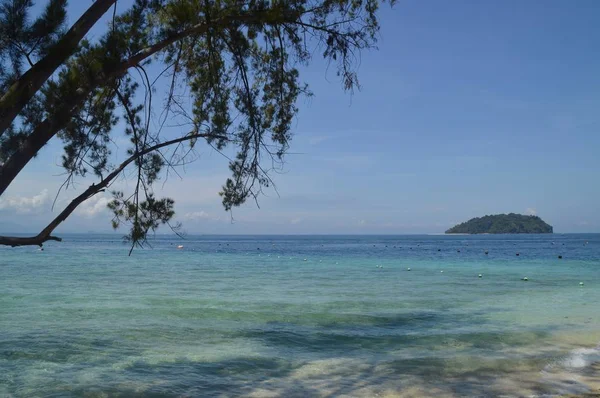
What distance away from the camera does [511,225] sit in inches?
7239

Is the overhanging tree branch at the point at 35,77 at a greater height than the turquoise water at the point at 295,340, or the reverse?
the overhanging tree branch at the point at 35,77

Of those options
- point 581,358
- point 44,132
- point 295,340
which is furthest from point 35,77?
point 581,358

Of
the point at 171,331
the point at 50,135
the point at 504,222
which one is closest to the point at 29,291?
the point at 171,331

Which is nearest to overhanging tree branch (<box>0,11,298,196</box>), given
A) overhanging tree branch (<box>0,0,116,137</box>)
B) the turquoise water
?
overhanging tree branch (<box>0,0,116,137</box>)

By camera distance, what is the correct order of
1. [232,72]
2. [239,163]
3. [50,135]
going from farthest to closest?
1. [232,72]
2. [239,163]
3. [50,135]

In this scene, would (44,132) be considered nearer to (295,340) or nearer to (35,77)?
(35,77)

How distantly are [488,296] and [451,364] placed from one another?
380 inches

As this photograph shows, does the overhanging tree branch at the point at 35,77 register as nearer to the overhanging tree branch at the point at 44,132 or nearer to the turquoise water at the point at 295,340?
the overhanging tree branch at the point at 44,132

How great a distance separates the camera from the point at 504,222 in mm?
186000

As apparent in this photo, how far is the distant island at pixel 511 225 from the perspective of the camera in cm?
18238

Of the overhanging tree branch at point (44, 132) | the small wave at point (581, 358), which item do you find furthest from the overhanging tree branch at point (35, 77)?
the small wave at point (581, 358)

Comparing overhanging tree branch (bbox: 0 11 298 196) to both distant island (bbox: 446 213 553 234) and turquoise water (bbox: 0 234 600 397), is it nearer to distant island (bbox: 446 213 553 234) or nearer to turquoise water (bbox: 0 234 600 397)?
turquoise water (bbox: 0 234 600 397)

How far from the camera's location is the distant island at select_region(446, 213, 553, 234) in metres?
182

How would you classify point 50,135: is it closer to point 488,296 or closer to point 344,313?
point 344,313
